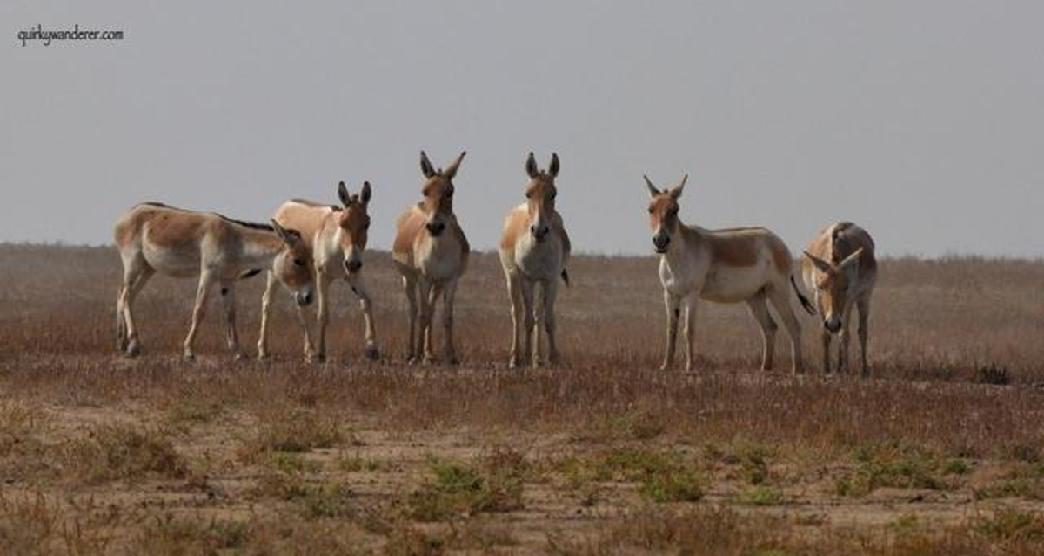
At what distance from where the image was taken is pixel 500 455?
50.4 ft

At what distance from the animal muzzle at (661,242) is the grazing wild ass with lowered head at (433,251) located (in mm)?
2686

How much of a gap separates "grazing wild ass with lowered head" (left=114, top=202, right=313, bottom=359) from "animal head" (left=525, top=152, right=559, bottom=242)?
3281mm

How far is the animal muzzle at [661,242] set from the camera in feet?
78.2

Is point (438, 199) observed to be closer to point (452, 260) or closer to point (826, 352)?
point (452, 260)

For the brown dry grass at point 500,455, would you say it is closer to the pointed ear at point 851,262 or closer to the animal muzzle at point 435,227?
the pointed ear at point 851,262

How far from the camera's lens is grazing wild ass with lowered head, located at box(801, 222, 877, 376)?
24.9 metres

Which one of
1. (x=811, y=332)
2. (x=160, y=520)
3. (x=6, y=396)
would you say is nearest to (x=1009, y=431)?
(x=160, y=520)

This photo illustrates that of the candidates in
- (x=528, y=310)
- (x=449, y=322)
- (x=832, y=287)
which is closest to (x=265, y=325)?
(x=449, y=322)

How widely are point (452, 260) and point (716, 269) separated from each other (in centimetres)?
342

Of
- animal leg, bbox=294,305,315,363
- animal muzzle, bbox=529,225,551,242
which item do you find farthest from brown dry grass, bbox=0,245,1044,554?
animal muzzle, bbox=529,225,551,242

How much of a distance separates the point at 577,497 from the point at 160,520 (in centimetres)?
329

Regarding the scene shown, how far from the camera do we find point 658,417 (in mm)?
18250

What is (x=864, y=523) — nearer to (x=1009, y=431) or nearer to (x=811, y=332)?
(x=1009, y=431)

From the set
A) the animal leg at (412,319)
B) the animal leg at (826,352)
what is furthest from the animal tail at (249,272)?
the animal leg at (826,352)
